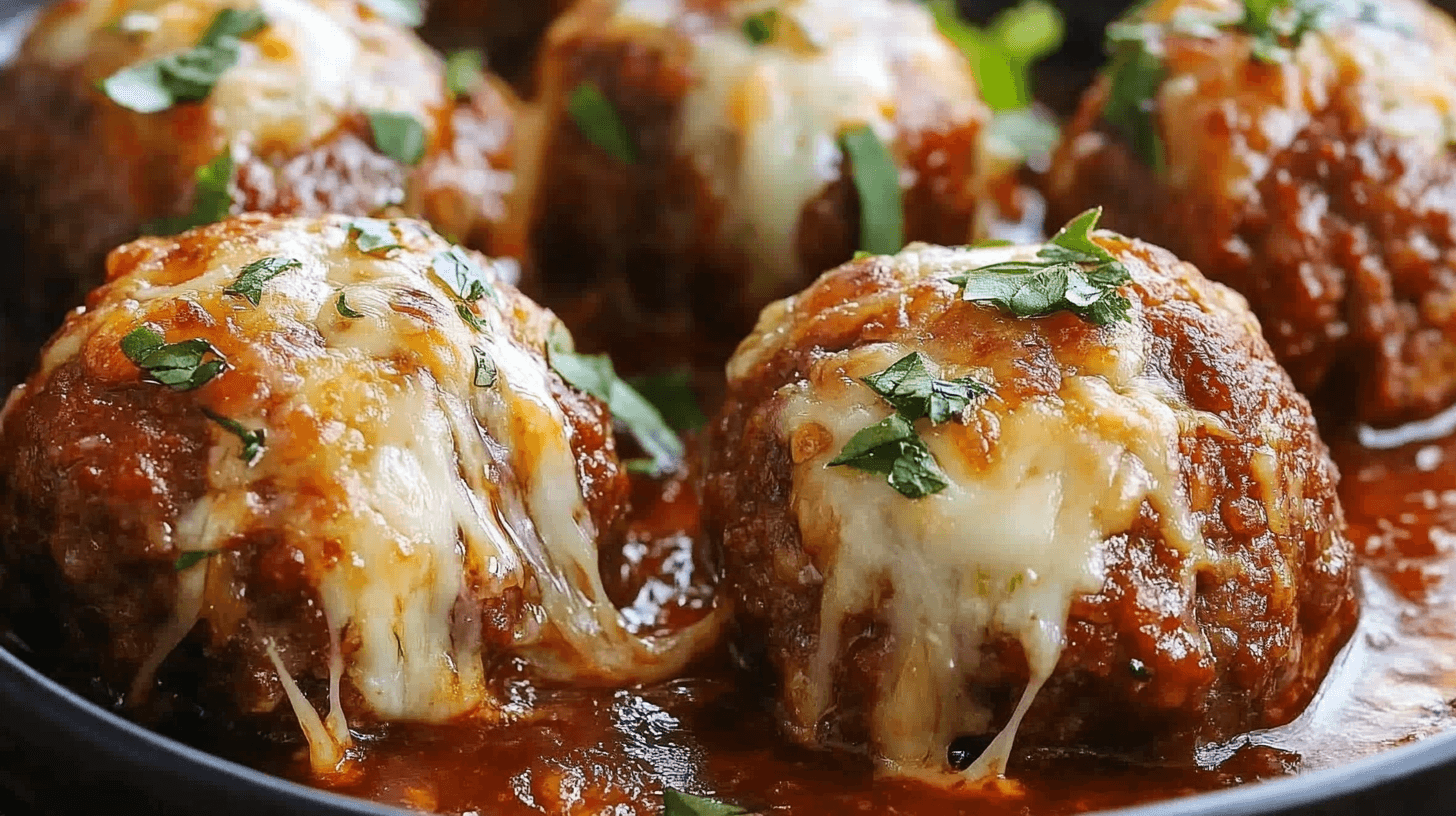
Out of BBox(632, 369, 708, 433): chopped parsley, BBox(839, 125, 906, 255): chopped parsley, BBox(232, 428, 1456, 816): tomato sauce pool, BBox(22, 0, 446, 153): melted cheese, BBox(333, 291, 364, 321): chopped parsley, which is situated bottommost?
BBox(632, 369, 708, 433): chopped parsley

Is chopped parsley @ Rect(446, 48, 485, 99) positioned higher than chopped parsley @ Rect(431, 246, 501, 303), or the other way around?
chopped parsley @ Rect(431, 246, 501, 303)

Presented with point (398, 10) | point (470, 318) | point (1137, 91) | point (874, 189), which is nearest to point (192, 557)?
point (470, 318)

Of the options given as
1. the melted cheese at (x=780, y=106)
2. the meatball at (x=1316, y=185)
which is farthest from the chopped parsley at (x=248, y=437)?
the meatball at (x=1316, y=185)

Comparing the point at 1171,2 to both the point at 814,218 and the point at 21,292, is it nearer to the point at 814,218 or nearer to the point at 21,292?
the point at 814,218

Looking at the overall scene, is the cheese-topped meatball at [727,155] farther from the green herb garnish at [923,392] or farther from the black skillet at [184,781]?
the black skillet at [184,781]

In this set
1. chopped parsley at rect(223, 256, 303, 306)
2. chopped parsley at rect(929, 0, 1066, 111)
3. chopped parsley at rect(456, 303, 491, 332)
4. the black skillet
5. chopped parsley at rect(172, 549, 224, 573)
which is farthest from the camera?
chopped parsley at rect(929, 0, 1066, 111)

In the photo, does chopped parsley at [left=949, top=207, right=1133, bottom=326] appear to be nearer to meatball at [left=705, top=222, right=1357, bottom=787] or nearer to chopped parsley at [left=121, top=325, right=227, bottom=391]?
meatball at [left=705, top=222, right=1357, bottom=787]

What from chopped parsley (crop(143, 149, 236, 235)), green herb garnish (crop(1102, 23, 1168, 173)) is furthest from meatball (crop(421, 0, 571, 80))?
green herb garnish (crop(1102, 23, 1168, 173))
